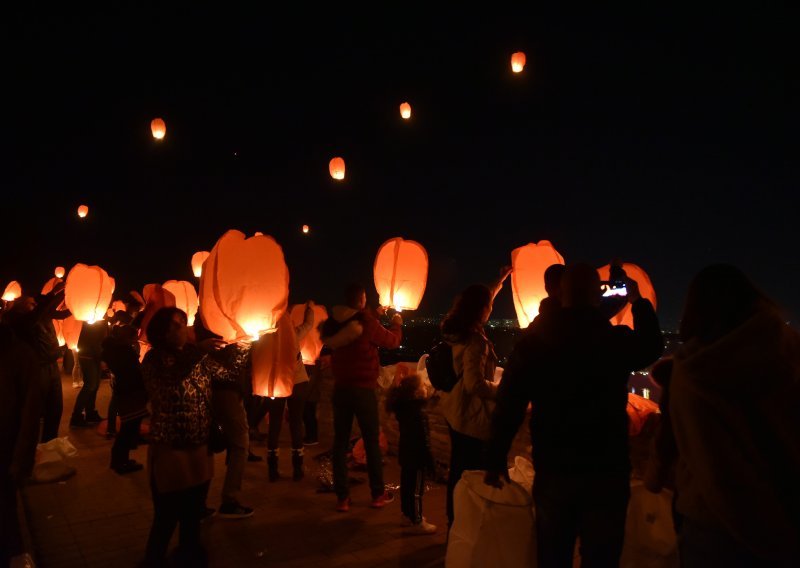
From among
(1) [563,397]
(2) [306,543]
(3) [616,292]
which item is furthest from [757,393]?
(2) [306,543]

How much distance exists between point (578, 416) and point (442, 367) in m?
1.66

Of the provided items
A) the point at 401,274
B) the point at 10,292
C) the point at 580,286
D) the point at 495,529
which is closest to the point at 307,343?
the point at 401,274

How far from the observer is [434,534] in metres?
4.45

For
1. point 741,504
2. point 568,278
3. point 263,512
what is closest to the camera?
point 741,504

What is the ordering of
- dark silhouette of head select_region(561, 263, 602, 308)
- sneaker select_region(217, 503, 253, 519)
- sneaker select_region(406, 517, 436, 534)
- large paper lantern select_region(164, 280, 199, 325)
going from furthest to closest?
large paper lantern select_region(164, 280, 199, 325)
sneaker select_region(217, 503, 253, 519)
sneaker select_region(406, 517, 436, 534)
dark silhouette of head select_region(561, 263, 602, 308)

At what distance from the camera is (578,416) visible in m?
2.41

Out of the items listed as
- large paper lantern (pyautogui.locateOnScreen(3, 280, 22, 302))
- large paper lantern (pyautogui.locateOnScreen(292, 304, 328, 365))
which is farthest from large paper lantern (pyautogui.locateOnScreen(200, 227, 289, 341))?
large paper lantern (pyautogui.locateOnScreen(3, 280, 22, 302))

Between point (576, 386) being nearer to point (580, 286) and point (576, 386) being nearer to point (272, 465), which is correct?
point (580, 286)

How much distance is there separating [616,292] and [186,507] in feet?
9.71

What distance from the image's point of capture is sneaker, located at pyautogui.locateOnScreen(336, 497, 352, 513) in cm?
494

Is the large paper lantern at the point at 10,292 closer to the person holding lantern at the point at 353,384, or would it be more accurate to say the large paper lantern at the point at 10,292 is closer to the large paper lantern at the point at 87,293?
the large paper lantern at the point at 87,293

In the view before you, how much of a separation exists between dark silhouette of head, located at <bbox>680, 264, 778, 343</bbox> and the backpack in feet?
6.68

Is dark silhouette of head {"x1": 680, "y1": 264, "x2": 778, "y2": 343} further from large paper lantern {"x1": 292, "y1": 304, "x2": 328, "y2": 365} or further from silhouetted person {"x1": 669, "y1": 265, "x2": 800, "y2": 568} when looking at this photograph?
large paper lantern {"x1": 292, "y1": 304, "x2": 328, "y2": 365}

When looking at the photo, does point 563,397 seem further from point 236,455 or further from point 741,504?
point 236,455
